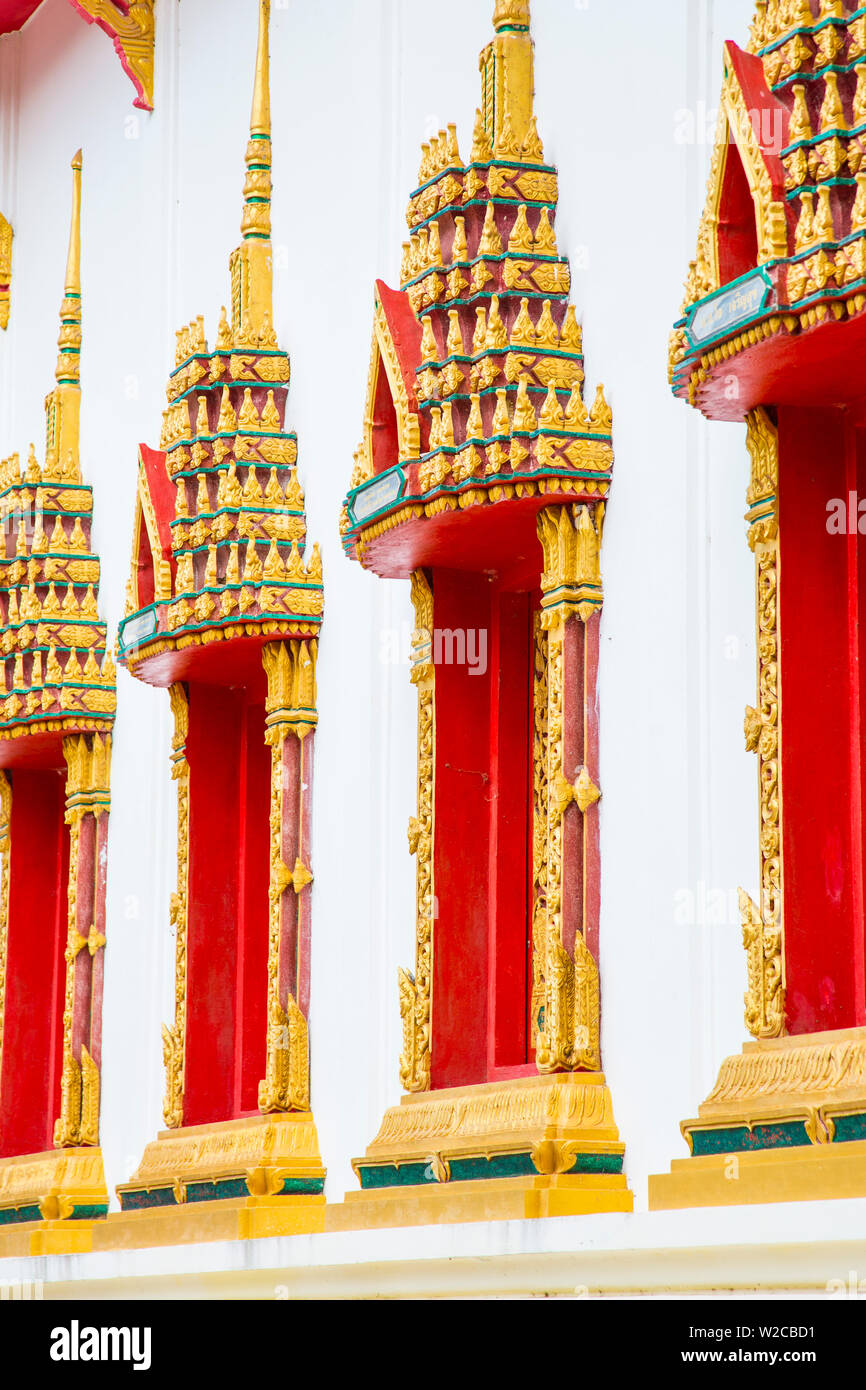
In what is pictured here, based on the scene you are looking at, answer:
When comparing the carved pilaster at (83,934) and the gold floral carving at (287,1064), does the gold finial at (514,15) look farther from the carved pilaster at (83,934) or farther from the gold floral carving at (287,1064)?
the carved pilaster at (83,934)

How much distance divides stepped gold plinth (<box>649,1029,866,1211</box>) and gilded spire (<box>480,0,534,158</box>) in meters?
3.62

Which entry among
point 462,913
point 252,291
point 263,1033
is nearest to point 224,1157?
point 263,1033

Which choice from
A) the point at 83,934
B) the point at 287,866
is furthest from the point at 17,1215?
the point at 287,866

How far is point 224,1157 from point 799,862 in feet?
13.7

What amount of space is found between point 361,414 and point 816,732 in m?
3.75

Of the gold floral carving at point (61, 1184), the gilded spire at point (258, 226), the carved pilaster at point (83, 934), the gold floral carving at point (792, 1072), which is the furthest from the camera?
the carved pilaster at point (83, 934)

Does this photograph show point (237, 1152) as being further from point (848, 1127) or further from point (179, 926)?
point (848, 1127)

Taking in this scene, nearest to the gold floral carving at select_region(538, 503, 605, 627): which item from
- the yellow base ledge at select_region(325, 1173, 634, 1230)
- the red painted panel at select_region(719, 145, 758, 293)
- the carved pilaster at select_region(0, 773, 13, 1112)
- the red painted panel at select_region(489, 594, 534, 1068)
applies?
the red painted panel at select_region(489, 594, 534, 1068)

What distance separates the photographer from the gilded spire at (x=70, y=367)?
45.2 ft

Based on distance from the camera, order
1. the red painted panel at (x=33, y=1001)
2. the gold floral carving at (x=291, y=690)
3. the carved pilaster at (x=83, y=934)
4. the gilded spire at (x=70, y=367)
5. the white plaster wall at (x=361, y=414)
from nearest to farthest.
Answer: the white plaster wall at (x=361, y=414)
the gold floral carving at (x=291, y=690)
the carved pilaster at (x=83, y=934)
the red painted panel at (x=33, y=1001)
the gilded spire at (x=70, y=367)

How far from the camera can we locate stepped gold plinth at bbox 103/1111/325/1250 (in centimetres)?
997

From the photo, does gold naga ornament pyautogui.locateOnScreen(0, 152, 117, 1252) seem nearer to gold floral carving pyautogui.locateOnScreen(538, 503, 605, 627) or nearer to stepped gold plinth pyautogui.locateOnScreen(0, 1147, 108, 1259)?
stepped gold plinth pyautogui.locateOnScreen(0, 1147, 108, 1259)

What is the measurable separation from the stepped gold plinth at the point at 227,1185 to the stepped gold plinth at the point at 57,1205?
2.86 ft

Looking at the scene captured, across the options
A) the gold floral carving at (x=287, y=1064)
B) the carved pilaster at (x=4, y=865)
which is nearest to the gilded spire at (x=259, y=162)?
the gold floral carving at (x=287, y=1064)
